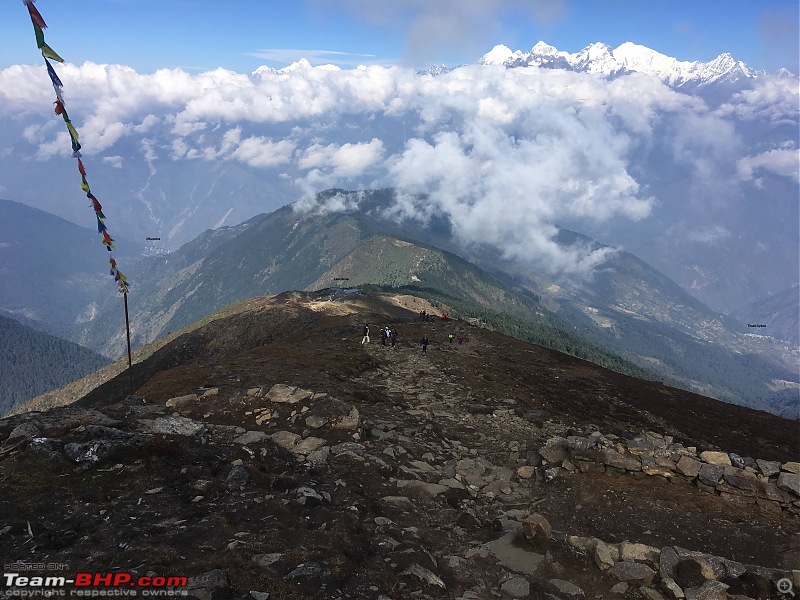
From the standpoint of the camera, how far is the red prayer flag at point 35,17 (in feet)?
43.3

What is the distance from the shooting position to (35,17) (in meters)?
13.6

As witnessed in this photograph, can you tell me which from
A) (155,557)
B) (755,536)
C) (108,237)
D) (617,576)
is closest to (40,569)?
(155,557)

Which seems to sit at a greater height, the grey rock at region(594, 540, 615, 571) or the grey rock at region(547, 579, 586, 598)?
the grey rock at region(594, 540, 615, 571)

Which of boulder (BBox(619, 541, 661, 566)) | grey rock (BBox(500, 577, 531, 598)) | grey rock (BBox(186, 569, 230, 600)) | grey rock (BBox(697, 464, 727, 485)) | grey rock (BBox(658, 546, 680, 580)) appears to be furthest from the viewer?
grey rock (BBox(697, 464, 727, 485))

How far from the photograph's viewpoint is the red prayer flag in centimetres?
1320

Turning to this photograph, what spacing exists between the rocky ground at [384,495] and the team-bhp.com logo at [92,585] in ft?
1.08

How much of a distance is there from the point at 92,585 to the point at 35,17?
52.6 feet

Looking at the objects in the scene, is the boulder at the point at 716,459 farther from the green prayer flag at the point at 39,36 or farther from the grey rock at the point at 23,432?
the green prayer flag at the point at 39,36

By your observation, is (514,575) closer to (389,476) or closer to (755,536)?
(389,476)

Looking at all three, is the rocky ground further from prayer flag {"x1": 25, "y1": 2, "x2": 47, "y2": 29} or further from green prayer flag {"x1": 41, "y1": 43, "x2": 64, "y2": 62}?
prayer flag {"x1": 25, "y1": 2, "x2": 47, "y2": 29}

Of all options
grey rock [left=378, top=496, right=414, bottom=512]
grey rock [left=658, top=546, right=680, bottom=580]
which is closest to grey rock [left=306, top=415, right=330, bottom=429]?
grey rock [left=378, top=496, right=414, bottom=512]

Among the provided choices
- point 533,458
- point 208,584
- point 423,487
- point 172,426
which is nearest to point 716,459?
point 533,458

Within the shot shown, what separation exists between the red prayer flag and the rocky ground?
13.3 metres

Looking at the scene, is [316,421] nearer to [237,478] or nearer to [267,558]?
[237,478]
